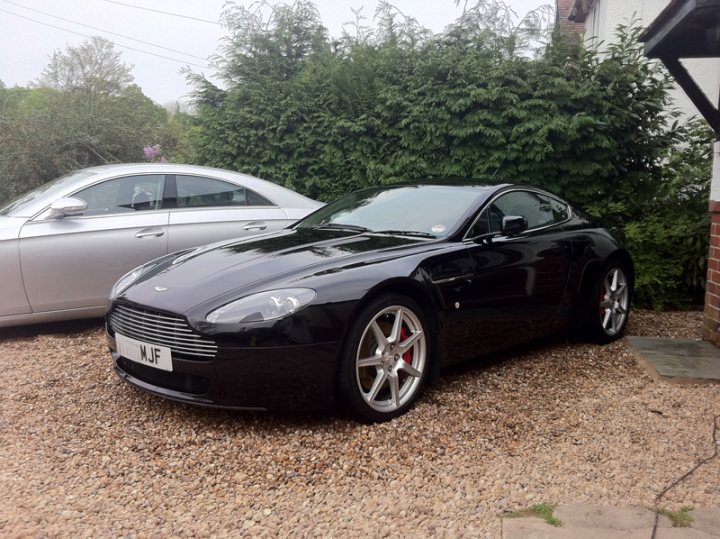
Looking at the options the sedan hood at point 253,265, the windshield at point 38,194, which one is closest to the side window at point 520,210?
the sedan hood at point 253,265

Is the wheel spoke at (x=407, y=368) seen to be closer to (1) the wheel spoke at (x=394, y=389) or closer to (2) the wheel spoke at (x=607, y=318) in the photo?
(1) the wheel spoke at (x=394, y=389)

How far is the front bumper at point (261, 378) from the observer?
9.61ft

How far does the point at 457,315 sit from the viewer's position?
3682mm

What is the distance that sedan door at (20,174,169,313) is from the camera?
475cm

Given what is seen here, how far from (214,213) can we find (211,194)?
0.21 m

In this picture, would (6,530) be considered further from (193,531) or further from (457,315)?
(457,315)

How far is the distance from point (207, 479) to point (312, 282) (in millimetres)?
1020

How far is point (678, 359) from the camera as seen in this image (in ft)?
14.4

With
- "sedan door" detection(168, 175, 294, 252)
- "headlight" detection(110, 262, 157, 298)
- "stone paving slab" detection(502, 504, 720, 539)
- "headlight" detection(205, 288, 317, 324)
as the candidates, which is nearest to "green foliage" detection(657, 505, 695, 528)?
"stone paving slab" detection(502, 504, 720, 539)

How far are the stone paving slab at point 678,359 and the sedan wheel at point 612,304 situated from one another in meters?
0.16

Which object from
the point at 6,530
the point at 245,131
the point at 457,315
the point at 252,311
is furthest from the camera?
the point at 245,131

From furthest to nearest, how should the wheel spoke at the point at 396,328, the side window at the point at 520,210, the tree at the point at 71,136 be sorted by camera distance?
1. the tree at the point at 71,136
2. the side window at the point at 520,210
3. the wheel spoke at the point at 396,328

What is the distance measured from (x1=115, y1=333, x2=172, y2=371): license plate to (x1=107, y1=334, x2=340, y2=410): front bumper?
6 cm

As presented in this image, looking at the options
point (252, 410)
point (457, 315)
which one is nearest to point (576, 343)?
point (457, 315)
